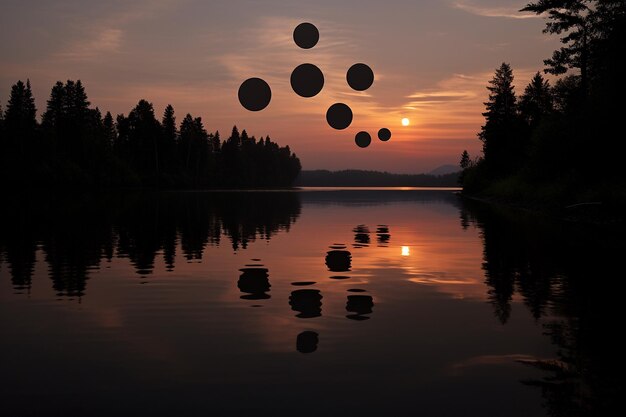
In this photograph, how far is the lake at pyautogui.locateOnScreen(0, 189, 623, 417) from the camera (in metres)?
7.29

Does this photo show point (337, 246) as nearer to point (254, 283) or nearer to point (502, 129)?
point (254, 283)

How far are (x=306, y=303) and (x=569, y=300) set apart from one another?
5.42m

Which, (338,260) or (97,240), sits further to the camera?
(97,240)

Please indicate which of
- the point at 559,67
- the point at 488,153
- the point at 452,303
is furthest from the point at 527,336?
the point at 488,153

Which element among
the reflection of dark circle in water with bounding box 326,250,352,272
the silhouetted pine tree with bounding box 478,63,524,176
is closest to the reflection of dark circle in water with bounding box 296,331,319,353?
the reflection of dark circle in water with bounding box 326,250,352,272

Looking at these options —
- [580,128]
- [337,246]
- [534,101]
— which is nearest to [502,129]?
[534,101]

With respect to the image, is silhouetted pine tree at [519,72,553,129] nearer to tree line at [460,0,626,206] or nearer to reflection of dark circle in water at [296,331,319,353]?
tree line at [460,0,626,206]

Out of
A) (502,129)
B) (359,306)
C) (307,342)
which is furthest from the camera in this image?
(502,129)

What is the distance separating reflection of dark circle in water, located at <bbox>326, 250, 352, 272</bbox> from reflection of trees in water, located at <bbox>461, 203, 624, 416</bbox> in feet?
13.4

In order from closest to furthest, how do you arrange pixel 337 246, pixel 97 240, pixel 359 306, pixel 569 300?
pixel 359 306
pixel 569 300
pixel 337 246
pixel 97 240

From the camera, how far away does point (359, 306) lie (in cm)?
1303

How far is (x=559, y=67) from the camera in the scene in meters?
59.4

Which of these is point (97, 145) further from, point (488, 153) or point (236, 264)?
point (236, 264)

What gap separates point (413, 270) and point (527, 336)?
851 cm
